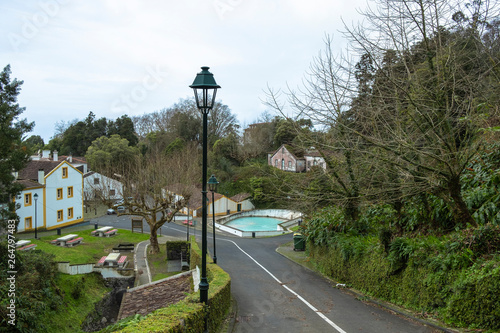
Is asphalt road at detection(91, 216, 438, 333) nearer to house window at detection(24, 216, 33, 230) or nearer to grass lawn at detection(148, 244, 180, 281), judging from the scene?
grass lawn at detection(148, 244, 180, 281)

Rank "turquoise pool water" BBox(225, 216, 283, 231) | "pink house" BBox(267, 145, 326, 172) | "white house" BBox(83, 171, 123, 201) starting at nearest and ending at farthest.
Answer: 1. "white house" BBox(83, 171, 123, 201)
2. "turquoise pool water" BBox(225, 216, 283, 231)
3. "pink house" BBox(267, 145, 326, 172)

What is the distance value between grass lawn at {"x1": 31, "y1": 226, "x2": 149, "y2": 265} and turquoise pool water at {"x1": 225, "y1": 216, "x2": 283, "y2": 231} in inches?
502

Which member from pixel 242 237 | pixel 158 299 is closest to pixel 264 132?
pixel 242 237

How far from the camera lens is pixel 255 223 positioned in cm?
4381

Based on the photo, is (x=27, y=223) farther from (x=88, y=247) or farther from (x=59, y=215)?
(x=88, y=247)

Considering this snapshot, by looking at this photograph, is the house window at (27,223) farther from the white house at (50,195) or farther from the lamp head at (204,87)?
the lamp head at (204,87)

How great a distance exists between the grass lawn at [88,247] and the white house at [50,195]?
2.99 meters

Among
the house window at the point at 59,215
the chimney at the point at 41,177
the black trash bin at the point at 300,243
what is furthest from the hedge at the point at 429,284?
the house window at the point at 59,215

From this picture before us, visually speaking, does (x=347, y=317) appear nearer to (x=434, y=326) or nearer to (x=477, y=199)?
(x=434, y=326)

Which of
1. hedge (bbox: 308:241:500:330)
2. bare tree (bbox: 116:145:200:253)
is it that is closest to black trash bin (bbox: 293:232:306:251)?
bare tree (bbox: 116:145:200:253)

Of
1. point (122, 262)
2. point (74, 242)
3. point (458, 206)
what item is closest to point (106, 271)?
point (122, 262)

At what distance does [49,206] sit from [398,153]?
109ft

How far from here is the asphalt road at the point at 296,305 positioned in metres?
8.17

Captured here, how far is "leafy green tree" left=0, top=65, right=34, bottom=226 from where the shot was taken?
54.8 ft
